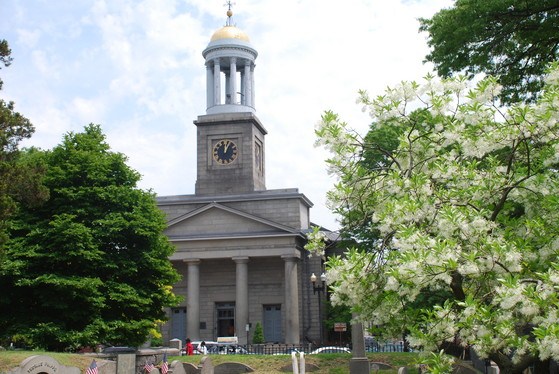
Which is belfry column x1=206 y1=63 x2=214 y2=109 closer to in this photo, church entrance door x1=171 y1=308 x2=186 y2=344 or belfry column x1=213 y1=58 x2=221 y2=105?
belfry column x1=213 y1=58 x2=221 y2=105

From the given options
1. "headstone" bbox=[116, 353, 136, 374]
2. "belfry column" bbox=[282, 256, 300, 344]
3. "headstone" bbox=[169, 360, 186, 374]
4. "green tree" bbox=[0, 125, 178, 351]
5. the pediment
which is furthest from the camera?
the pediment

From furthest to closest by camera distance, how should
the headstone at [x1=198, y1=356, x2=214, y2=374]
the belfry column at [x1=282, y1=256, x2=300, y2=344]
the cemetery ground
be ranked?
the belfry column at [x1=282, y1=256, x2=300, y2=344]
the cemetery ground
the headstone at [x1=198, y1=356, x2=214, y2=374]

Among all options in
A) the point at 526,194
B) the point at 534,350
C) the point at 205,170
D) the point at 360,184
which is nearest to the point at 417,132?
the point at 360,184

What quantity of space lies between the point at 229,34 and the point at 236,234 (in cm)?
1922

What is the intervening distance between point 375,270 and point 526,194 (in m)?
2.85

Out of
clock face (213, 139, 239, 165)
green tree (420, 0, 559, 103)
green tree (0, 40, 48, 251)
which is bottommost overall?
green tree (0, 40, 48, 251)

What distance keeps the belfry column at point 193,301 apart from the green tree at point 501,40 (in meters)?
36.7

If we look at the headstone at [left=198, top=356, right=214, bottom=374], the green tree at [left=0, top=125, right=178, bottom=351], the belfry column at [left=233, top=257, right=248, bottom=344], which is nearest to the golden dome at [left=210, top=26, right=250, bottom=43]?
the belfry column at [left=233, top=257, right=248, bottom=344]

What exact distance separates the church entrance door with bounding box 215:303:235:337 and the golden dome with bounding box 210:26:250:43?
2472cm

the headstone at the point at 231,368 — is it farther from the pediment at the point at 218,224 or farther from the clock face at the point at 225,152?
the clock face at the point at 225,152

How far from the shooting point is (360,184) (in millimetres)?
12789

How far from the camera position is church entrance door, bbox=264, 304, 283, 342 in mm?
56500

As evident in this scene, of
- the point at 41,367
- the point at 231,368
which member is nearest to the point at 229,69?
the point at 231,368

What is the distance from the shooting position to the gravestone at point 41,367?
58.7ft
